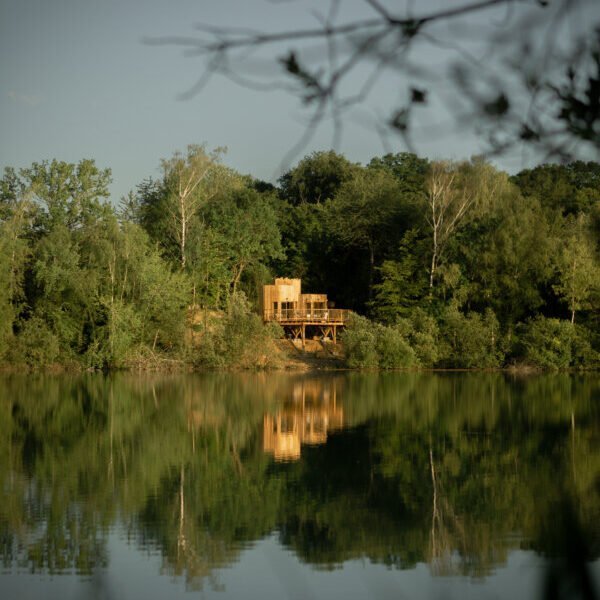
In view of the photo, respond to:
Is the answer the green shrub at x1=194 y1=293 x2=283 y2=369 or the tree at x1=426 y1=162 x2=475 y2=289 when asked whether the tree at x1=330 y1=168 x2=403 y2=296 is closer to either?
the tree at x1=426 y1=162 x2=475 y2=289

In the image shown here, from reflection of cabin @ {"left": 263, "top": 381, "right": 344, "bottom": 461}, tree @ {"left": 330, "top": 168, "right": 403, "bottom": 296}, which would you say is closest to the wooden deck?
tree @ {"left": 330, "top": 168, "right": 403, "bottom": 296}

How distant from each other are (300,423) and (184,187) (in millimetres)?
24699

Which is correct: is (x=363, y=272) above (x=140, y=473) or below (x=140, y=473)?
above

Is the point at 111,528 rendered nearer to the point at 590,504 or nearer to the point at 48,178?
the point at 590,504

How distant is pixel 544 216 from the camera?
43.3m

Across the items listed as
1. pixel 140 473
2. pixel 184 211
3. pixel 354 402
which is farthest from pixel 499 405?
pixel 184 211

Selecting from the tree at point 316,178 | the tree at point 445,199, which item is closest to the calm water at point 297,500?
the tree at point 445,199

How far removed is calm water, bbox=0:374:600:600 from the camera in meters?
9.07

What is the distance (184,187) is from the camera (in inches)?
1757

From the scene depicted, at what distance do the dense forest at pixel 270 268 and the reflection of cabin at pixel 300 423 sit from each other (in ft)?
37.7

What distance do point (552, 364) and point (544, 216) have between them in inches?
267

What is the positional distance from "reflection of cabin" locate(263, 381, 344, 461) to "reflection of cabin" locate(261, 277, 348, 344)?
47.1 ft

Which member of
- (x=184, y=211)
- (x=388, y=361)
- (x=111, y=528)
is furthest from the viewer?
(x=184, y=211)

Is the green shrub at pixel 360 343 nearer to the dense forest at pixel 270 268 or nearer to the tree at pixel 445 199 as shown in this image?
the dense forest at pixel 270 268
